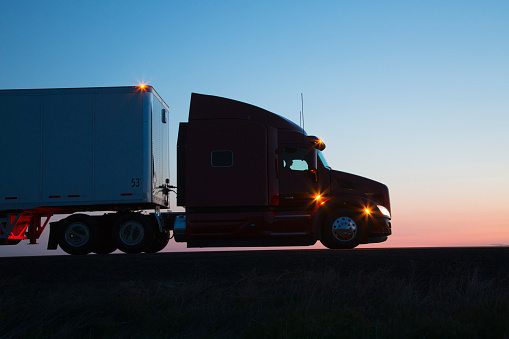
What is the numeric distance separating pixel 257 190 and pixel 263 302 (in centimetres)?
696

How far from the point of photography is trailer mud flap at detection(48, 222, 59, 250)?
16719mm

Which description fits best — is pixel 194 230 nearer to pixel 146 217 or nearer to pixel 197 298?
pixel 146 217

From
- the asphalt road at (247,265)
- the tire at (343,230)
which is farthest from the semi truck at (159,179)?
the asphalt road at (247,265)

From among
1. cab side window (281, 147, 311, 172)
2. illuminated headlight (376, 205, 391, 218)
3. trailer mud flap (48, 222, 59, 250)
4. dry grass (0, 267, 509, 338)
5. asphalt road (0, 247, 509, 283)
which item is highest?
cab side window (281, 147, 311, 172)

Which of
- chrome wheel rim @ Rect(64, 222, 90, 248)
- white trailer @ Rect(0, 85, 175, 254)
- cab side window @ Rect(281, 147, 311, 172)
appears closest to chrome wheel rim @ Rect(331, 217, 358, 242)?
cab side window @ Rect(281, 147, 311, 172)

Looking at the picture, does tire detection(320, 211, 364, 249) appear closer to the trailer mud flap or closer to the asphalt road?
the asphalt road

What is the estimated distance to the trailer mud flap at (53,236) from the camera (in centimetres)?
1672

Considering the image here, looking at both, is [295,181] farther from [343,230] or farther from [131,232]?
[131,232]

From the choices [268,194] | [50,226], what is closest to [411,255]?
[268,194]

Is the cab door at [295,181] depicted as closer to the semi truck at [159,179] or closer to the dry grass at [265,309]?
the semi truck at [159,179]

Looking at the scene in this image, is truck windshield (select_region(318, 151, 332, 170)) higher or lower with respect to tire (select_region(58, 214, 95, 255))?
higher

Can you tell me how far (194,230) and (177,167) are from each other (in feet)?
5.23

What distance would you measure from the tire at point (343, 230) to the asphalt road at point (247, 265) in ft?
6.32

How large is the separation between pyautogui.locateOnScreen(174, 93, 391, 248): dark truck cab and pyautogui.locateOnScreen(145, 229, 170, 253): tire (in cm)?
106
